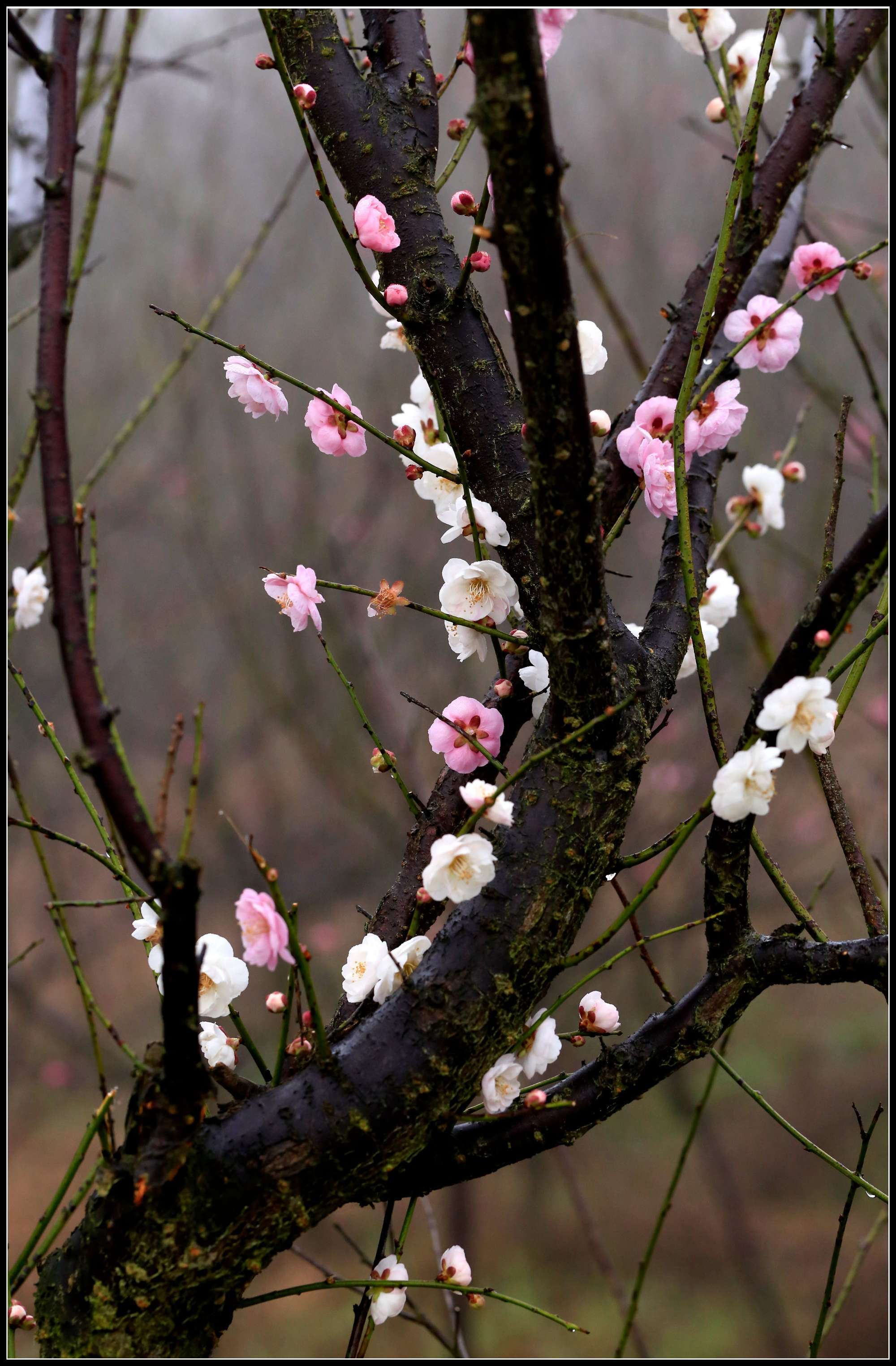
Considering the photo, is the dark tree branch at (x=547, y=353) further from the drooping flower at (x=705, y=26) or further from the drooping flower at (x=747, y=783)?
the drooping flower at (x=705, y=26)

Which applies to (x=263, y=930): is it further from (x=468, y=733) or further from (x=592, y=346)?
(x=592, y=346)

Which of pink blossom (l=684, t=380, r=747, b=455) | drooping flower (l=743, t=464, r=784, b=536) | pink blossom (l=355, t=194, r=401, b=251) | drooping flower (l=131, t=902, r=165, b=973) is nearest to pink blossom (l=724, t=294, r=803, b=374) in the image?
pink blossom (l=684, t=380, r=747, b=455)

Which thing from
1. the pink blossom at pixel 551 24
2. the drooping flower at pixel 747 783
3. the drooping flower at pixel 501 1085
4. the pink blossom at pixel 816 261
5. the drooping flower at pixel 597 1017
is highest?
the pink blossom at pixel 551 24

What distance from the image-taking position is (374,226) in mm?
616

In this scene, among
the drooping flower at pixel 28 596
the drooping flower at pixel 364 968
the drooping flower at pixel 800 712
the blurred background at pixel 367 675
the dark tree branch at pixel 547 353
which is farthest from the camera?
the blurred background at pixel 367 675

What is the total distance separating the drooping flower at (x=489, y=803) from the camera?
1.77 feet

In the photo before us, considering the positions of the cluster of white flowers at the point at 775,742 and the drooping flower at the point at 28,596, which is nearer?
the cluster of white flowers at the point at 775,742

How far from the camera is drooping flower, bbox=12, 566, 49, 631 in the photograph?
1.06 m

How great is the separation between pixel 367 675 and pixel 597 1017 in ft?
7.16

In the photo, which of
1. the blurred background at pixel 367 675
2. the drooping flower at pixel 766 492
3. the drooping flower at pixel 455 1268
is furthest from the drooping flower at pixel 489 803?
the blurred background at pixel 367 675

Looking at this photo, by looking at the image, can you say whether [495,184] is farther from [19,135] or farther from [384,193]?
[19,135]

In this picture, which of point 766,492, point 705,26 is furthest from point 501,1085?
point 705,26

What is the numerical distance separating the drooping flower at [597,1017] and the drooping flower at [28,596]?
29.5 inches

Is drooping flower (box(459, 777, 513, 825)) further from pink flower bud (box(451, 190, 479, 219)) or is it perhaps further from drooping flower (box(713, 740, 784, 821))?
pink flower bud (box(451, 190, 479, 219))
